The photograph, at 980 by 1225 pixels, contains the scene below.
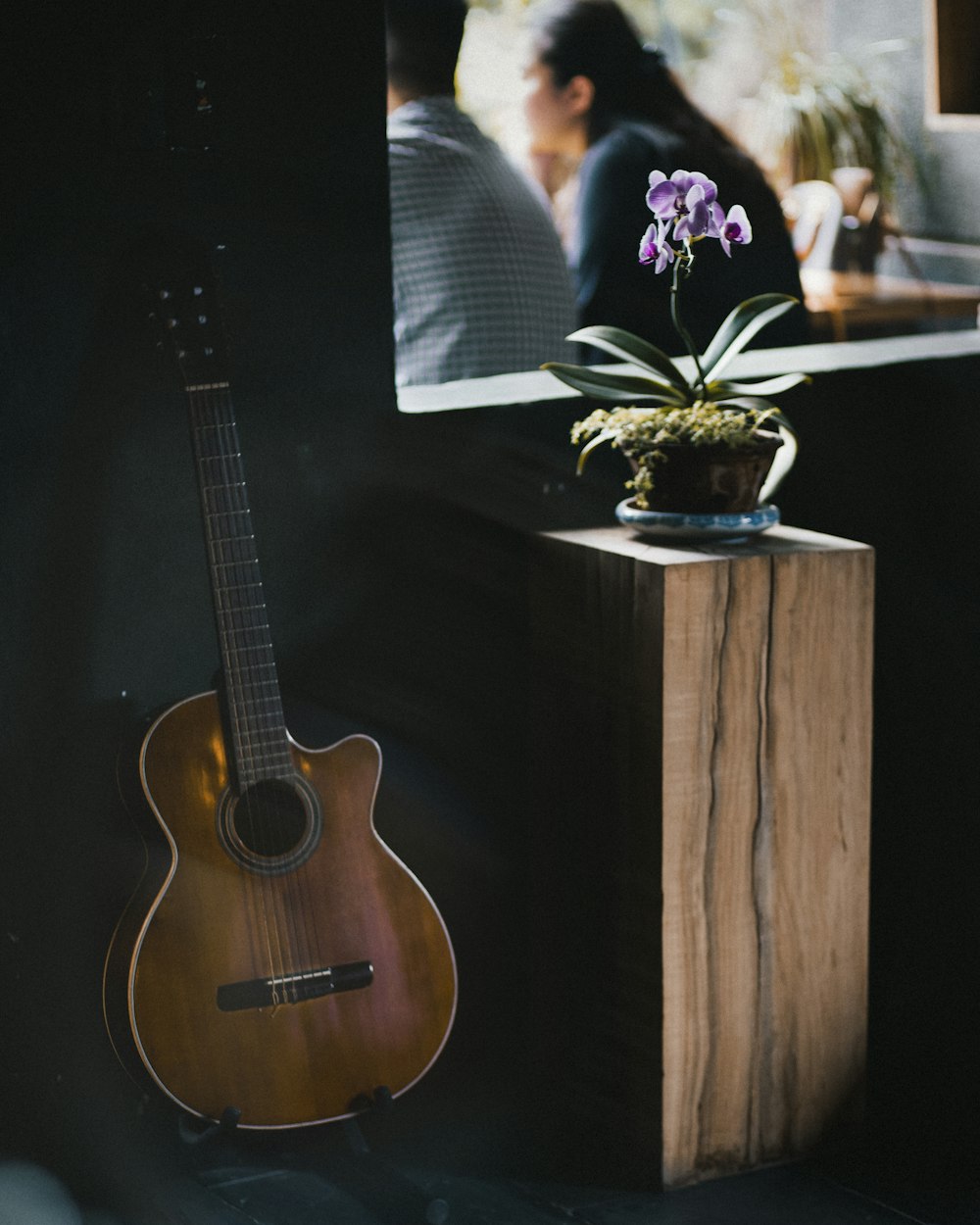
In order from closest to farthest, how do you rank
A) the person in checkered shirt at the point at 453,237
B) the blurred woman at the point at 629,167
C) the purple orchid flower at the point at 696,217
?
the purple orchid flower at the point at 696,217 < the person in checkered shirt at the point at 453,237 < the blurred woman at the point at 629,167

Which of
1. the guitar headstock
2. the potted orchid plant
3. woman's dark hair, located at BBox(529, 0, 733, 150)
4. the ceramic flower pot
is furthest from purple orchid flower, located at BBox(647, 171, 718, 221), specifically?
woman's dark hair, located at BBox(529, 0, 733, 150)

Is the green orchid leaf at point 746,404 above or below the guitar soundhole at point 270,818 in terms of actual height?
above

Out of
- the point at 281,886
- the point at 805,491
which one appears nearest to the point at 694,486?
the point at 805,491

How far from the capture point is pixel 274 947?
202 cm

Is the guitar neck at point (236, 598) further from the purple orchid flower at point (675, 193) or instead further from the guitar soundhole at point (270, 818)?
the purple orchid flower at point (675, 193)

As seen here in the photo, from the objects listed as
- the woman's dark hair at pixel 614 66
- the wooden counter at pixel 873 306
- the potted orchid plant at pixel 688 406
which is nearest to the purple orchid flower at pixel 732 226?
the potted orchid plant at pixel 688 406

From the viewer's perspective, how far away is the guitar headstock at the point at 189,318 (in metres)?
1.94

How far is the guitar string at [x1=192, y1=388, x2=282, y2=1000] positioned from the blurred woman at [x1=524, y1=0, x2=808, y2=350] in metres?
0.84

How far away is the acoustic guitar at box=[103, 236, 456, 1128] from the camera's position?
196 cm

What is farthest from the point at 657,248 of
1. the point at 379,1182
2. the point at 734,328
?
the point at 379,1182

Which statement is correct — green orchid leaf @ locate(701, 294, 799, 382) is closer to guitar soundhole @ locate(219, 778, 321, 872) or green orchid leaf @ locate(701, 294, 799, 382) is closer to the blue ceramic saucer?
the blue ceramic saucer

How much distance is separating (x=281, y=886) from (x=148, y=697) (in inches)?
12.0

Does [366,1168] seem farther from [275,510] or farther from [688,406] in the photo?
[688,406]

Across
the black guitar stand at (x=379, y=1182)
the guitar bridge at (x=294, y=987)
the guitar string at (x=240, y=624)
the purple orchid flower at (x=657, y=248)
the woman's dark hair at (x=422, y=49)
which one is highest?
the woman's dark hair at (x=422, y=49)
